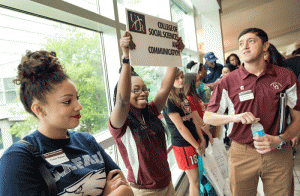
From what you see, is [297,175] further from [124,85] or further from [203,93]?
[124,85]

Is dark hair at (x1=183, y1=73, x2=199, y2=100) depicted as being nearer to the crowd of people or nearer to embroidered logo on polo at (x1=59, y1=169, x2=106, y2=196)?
the crowd of people

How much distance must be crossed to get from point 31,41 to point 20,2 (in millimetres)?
278

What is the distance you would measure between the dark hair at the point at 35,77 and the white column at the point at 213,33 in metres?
6.10

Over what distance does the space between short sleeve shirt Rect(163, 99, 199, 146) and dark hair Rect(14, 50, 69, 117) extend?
1366 mm

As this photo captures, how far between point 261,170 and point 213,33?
5.59 meters

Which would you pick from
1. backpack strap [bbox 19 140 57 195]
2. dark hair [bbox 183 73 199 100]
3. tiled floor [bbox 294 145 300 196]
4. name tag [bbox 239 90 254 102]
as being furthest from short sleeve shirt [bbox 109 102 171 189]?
tiled floor [bbox 294 145 300 196]

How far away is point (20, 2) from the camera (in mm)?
1169

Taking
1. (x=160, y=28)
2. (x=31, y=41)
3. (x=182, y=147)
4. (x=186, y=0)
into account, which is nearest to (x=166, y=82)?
(x=160, y=28)

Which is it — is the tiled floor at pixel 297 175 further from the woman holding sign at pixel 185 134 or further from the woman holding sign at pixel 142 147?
the woman holding sign at pixel 142 147

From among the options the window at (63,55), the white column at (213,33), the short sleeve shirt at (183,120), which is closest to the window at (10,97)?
the window at (63,55)

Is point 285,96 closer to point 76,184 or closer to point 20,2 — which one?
point 76,184

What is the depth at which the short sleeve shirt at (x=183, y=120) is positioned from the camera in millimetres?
1999

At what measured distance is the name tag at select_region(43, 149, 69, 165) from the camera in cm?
72

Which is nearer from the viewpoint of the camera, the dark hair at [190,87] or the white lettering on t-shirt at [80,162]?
the white lettering on t-shirt at [80,162]
